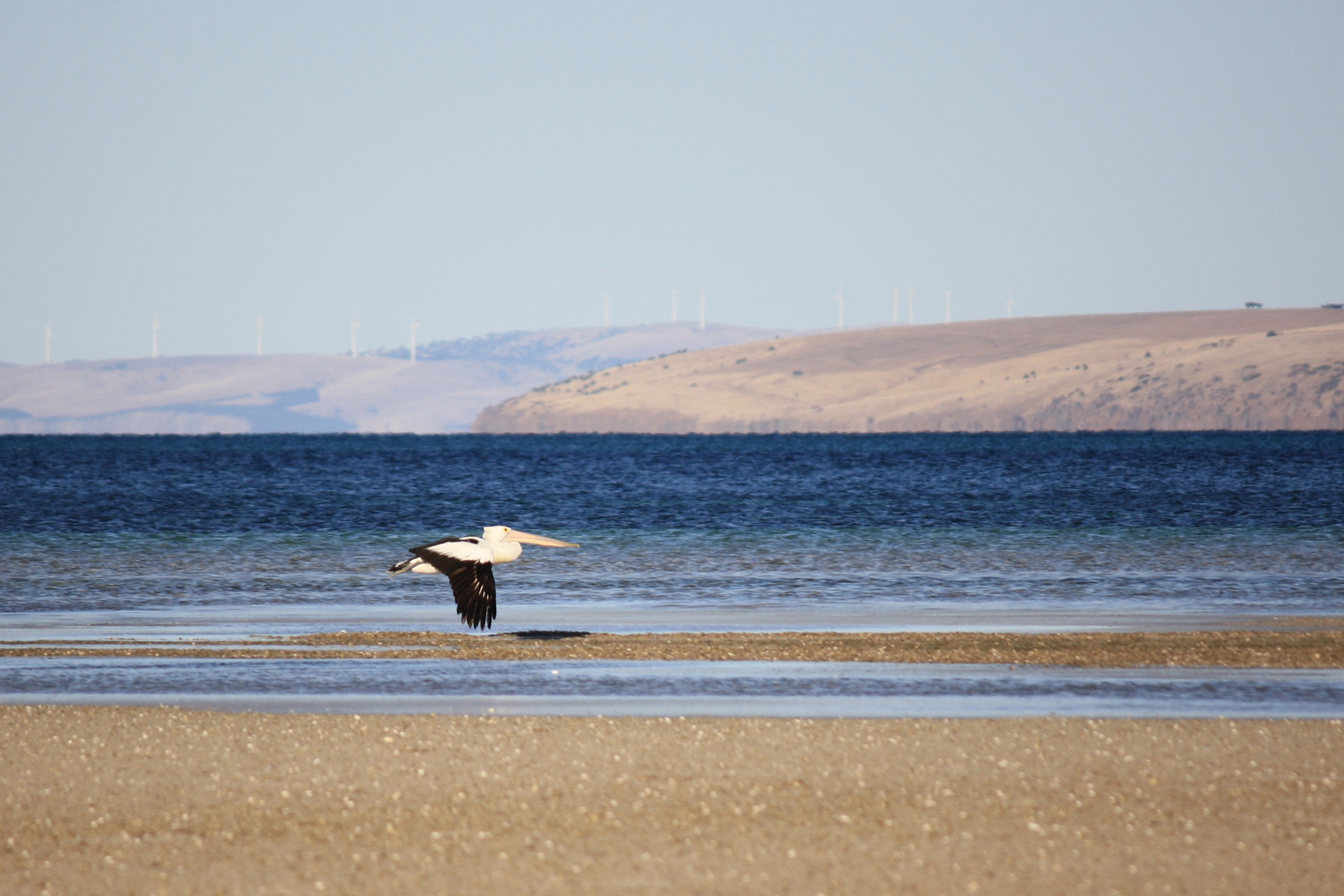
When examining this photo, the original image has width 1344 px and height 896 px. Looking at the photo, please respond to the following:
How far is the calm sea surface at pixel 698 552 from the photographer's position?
17.4m

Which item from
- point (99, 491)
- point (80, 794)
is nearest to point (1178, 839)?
point (80, 794)

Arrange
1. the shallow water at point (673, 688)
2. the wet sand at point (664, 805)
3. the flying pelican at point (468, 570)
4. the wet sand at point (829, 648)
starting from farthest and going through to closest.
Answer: the flying pelican at point (468, 570) → the wet sand at point (829, 648) → the shallow water at point (673, 688) → the wet sand at point (664, 805)

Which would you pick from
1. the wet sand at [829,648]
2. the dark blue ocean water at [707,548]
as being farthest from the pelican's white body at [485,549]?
the dark blue ocean water at [707,548]

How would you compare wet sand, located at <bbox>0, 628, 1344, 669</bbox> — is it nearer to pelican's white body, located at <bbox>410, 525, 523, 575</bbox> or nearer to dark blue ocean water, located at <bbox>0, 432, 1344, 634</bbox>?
pelican's white body, located at <bbox>410, 525, 523, 575</bbox>

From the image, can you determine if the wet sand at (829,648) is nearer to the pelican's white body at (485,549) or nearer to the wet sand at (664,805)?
the pelican's white body at (485,549)

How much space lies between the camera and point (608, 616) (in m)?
17.3

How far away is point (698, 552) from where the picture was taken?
27625mm

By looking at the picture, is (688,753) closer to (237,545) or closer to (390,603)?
(390,603)

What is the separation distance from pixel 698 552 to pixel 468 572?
1357cm

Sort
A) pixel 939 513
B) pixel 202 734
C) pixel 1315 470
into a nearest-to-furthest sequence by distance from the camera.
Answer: pixel 202 734, pixel 939 513, pixel 1315 470

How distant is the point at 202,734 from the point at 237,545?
67.3 ft

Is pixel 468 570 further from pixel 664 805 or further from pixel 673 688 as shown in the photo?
pixel 664 805

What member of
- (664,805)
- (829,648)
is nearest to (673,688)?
(829,648)

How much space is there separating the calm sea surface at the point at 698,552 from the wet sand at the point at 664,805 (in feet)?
12.6
